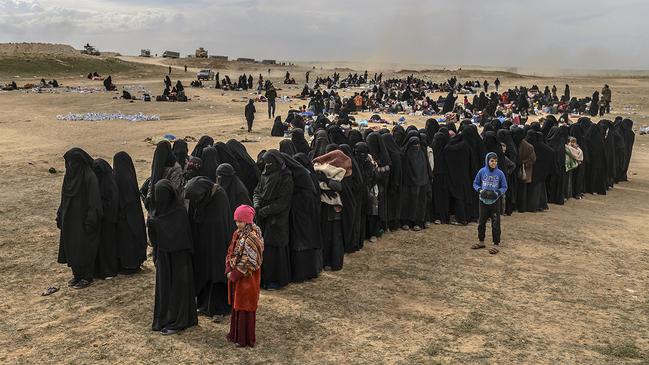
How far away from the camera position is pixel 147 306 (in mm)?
Result: 5785

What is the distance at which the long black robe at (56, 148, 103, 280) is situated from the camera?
617 cm

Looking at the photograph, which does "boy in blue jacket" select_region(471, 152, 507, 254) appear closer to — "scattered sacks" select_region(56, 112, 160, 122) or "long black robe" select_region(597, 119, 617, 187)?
"long black robe" select_region(597, 119, 617, 187)

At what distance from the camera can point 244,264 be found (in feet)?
15.0

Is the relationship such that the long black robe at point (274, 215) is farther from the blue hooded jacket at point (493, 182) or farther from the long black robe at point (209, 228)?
the blue hooded jacket at point (493, 182)

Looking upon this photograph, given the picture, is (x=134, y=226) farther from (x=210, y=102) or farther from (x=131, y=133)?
(x=210, y=102)

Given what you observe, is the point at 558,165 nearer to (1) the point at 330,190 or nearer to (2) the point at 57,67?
(1) the point at 330,190

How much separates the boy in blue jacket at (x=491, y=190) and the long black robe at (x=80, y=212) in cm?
514

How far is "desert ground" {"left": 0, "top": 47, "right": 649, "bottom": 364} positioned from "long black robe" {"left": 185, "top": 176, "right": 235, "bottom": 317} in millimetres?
534

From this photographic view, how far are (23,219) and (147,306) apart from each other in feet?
14.8

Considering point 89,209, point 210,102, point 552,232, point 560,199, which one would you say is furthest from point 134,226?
point 210,102

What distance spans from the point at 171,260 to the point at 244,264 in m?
0.86

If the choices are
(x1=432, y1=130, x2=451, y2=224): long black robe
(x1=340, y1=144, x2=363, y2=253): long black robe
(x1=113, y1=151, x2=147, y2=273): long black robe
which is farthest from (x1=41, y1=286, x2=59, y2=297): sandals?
(x1=432, y1=130, x2=451, y2=224): long black robe

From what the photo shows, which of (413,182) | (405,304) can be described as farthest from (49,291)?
(413,182)

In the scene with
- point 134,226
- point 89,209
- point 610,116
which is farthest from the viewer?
point 610,116
